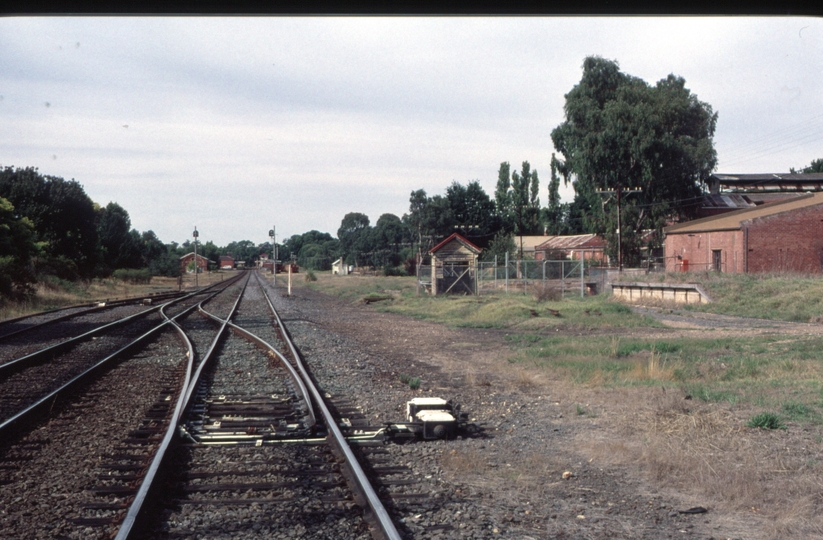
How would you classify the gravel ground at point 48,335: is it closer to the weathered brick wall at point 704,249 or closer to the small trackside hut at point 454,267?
the small trackside hut at point 454,267

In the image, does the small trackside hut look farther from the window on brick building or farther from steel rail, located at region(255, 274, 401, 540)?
steel rail, located at region(255, 274, 401, 540)

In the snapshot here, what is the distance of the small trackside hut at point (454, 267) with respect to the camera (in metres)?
36.7

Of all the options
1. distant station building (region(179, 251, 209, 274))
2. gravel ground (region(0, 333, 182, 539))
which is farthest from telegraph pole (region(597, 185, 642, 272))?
distant station building (region(179, 251, 209, 274))

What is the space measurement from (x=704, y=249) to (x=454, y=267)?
56.4 ft

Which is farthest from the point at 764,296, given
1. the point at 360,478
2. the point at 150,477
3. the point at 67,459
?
the point at 150,477

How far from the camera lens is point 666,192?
169 ft

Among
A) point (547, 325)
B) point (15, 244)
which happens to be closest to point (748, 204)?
point (547, 325)

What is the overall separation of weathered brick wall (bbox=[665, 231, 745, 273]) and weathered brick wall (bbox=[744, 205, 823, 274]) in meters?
0.75

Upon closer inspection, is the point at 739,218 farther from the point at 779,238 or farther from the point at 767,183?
the point at 767,183

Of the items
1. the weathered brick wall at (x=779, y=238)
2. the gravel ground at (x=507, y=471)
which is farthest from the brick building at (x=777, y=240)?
the gravel ground at (x=507, y=471)

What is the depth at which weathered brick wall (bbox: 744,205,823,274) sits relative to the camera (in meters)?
40.4

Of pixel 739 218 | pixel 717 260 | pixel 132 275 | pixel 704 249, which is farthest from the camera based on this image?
pixel 132 275

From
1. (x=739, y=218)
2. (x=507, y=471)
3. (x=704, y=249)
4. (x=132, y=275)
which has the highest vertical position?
(x=739, y=218)

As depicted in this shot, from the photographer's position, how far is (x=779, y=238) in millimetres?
40469
